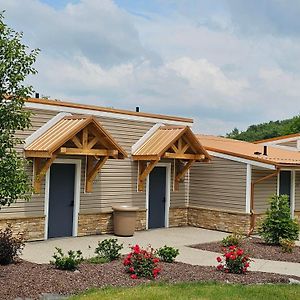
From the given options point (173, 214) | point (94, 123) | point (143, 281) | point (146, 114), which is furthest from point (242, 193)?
point (143, 281)

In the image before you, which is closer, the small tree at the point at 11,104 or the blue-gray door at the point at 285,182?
the small tree at the point at 11,104

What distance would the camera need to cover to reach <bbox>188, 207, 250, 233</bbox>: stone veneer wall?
56.0ft

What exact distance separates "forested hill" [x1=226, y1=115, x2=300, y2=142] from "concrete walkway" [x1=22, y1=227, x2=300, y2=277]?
35747 millimetres

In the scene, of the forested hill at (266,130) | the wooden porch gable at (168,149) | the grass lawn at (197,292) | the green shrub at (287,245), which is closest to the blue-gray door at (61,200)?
the wooden porch gable at (168,149)

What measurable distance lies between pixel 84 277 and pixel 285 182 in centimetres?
1213

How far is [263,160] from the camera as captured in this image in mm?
16641

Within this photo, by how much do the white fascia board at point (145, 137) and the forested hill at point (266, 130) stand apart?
35131 millimetres

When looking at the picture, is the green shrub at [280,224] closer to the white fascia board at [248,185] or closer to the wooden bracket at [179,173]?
the white fascia board at [248,185]

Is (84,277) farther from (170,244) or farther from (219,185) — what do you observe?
(219,185)

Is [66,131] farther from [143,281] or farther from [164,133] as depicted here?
[143,281]

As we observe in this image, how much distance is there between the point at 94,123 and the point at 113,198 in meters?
3.15

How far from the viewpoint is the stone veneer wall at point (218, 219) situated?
1706cm

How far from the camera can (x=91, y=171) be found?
15.2m

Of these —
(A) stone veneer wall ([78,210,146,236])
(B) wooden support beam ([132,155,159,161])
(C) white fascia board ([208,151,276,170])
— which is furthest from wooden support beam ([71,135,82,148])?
(C) white fascia board ([208,151,276,170])
